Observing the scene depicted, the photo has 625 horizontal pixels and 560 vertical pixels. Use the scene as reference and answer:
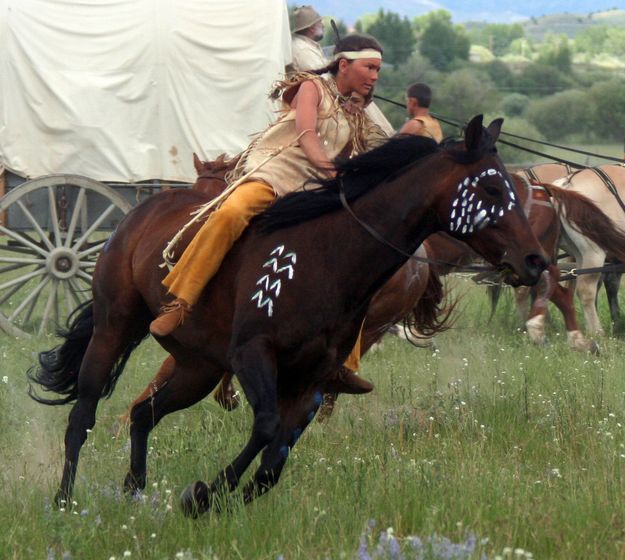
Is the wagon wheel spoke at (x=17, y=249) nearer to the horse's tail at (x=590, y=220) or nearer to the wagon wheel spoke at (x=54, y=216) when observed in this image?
the wagon wheel spoke at (x=54, y=216)

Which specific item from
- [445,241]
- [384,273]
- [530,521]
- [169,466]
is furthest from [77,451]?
[445,241]

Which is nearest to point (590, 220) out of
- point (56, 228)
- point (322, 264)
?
point (56, 228)

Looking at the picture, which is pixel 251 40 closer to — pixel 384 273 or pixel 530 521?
pixel 384 273

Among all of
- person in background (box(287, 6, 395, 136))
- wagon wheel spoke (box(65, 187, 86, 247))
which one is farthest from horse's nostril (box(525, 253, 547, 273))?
wagon wheel spoke (box(65, 187, 86, 247))

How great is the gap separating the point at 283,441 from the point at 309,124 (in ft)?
5.00

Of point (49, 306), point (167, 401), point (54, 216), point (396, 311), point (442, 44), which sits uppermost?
point (396, 311)

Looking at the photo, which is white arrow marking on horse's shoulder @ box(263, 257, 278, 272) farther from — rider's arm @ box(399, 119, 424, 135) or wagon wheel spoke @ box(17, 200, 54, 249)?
wagon wheel spoke @ box(17, 200, 54, 249)

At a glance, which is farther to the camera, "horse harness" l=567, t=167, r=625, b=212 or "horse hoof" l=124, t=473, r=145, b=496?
"horse harness" l=567, t=167, r=625, b=212

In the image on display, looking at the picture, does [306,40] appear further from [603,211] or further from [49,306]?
[49,306]

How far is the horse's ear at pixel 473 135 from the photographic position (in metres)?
5.17

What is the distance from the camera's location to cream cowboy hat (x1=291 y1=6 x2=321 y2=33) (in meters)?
10.9

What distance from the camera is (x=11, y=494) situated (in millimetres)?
5590

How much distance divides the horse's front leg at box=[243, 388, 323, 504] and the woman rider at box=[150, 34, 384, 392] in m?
0.66

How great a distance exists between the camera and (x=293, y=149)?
620 cm
